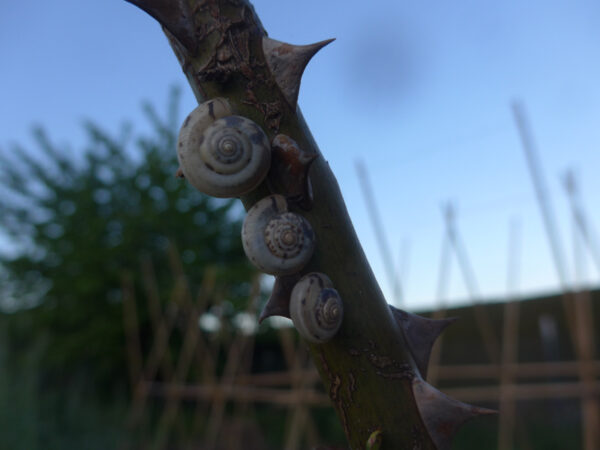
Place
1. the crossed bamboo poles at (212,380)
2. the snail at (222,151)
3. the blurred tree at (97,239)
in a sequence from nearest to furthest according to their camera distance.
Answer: the snail at (222,151), the crossed bamboo poles at (212,380), the blurred tree at (97,239)

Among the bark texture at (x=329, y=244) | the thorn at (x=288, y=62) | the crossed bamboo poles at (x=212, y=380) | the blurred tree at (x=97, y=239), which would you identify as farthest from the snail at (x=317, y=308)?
the blurred tree at (x=97, y=239)

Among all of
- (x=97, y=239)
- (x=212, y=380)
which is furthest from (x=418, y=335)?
(x=97, y=239)

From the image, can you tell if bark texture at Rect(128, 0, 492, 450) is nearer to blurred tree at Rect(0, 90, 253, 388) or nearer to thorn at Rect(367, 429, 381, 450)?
thorn at Rect(367, 429, 381, 450)

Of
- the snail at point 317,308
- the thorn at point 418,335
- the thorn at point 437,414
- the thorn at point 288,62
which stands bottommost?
the thorn at point 437,414

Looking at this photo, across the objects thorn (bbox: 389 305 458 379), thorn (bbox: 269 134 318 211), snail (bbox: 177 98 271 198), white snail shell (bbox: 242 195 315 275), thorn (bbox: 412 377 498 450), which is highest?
snail (bbox: 177 98 271 198)

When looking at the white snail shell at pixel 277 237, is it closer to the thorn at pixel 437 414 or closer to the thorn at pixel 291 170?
the thorn at pixel 291 170

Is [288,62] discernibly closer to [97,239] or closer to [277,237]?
[277,237]

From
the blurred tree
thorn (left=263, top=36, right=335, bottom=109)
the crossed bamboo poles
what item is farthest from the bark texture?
the blurred tree
